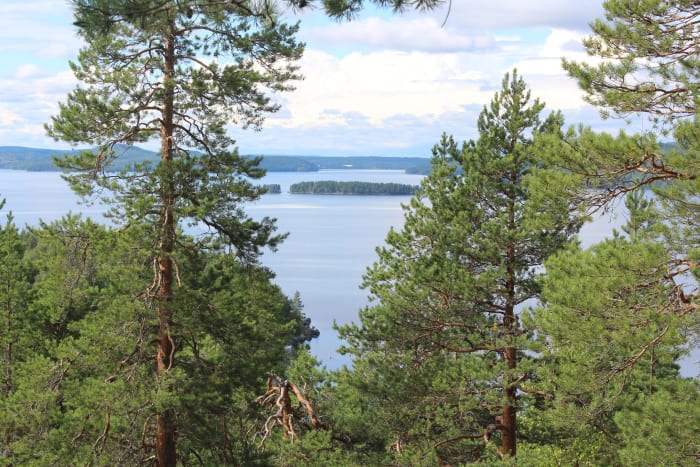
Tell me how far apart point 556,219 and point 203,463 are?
19.2 ft

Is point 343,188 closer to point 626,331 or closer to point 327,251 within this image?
point 327,251

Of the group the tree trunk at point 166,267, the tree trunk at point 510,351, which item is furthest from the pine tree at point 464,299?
the tree trunk at point 166,267

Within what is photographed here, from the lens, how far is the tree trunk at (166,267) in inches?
339

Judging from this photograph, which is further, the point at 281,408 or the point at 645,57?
the point at 281,408

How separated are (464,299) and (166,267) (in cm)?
469

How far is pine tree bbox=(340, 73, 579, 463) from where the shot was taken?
10.7 m

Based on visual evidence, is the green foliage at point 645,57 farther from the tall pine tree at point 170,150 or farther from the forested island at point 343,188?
the forested island at point 343,188

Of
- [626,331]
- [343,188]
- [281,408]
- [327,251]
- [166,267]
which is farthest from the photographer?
[343,188]

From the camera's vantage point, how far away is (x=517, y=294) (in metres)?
11.1

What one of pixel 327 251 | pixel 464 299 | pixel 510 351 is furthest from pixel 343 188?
pixel 510 351

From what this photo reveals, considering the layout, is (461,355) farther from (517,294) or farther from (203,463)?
(203,463)

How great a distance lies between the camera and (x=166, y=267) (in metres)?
8.83

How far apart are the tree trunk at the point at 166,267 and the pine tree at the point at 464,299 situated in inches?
147

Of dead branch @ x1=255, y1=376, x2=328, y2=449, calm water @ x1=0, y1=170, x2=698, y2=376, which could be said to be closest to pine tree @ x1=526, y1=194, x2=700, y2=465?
calm water @ x1=0, y1=170, x2=698, y2=376
